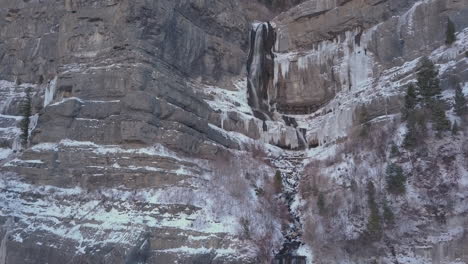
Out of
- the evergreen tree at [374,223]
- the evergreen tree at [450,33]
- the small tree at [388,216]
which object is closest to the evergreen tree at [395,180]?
the evergreen tree at [374,223]

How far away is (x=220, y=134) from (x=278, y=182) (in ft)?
20.3

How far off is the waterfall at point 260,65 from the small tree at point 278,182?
9075mm

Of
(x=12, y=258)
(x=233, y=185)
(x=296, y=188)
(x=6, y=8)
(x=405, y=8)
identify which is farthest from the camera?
(x=6, y=8)

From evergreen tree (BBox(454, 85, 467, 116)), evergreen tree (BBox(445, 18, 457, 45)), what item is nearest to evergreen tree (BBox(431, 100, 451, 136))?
evergreen tree (BBox(454, 85, 467, 116))

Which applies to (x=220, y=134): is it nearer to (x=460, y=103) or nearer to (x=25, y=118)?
(x=25, y=118)

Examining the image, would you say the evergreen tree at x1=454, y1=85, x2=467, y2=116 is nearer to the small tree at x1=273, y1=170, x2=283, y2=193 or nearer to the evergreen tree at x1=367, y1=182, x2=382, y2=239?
the evergreen tree at x1=367, y1=182, x2=382, y2=239

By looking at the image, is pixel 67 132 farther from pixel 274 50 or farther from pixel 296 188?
pixel 274 50

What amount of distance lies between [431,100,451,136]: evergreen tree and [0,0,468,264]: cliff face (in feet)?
2.16

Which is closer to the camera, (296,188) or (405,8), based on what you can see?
(296,188)

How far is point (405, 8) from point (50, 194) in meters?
31.5

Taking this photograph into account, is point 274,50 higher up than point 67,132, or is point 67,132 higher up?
point 274,50

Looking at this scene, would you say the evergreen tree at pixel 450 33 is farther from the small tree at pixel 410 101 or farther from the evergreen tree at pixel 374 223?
the evergreen tree at pixel 374 223

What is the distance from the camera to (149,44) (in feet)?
135

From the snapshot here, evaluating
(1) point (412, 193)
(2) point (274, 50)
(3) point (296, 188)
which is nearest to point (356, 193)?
(1) point (412, 193)
